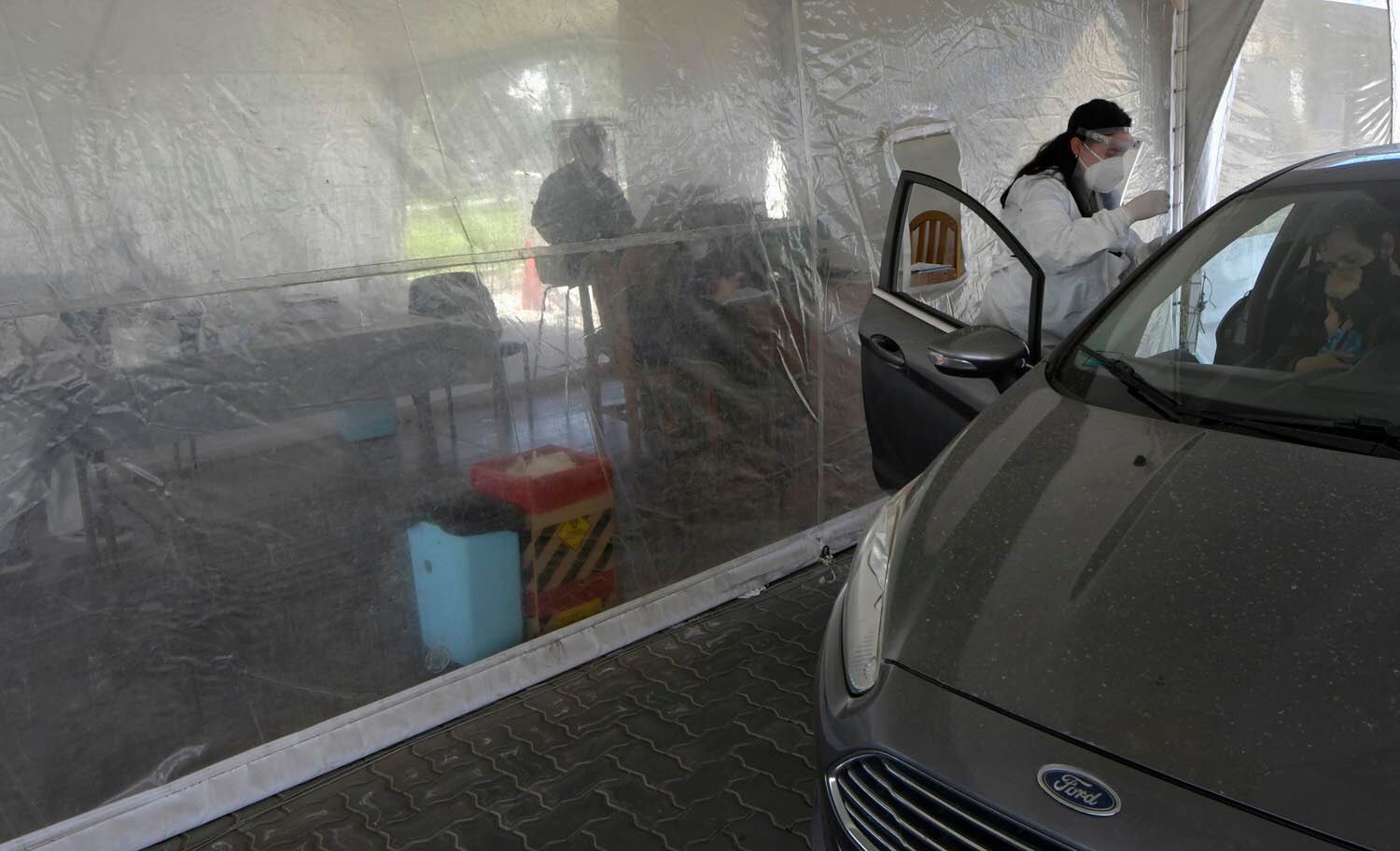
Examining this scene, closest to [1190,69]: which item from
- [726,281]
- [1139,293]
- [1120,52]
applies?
[1120,52]

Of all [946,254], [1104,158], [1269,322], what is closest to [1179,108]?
[946,254]

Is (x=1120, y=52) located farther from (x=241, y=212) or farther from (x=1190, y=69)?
(x=241, y=212)

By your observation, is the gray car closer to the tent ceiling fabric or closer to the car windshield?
the car windshield

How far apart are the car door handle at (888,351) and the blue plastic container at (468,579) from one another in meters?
1.30

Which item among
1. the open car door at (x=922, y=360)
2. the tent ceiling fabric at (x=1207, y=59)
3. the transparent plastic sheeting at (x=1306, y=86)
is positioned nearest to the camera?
the open car door at (x=922, y=360)

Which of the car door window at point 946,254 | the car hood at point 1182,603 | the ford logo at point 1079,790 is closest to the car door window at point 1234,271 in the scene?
the car hood at point 1182,603

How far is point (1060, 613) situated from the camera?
173 cm

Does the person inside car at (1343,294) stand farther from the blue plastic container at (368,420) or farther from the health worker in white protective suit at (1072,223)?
the blue plastic container at (368,420)

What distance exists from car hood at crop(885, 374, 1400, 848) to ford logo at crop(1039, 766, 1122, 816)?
0.06 meters

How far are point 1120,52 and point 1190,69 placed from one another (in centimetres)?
72

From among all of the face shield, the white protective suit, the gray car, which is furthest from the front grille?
the face shield

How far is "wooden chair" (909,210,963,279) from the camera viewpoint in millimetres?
4863

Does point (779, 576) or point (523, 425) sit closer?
point (523, 425)

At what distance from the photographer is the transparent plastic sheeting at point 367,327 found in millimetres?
2609
